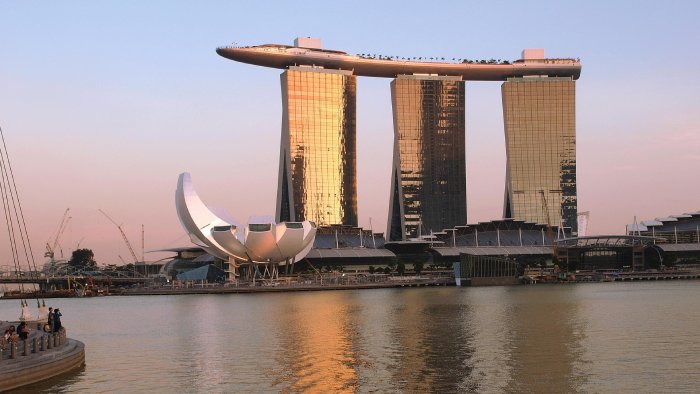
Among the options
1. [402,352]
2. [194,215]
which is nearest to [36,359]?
[402,352]

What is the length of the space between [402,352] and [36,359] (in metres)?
17.3

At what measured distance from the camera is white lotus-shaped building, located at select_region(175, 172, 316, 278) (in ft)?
484

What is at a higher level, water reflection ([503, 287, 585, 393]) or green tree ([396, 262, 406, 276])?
green tree ([396, 262, 406, 276])

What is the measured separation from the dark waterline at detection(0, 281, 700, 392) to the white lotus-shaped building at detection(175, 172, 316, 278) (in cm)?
6935

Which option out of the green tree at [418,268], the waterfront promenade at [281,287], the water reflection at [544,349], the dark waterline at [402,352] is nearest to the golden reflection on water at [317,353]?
the dark waterline at [402,352]

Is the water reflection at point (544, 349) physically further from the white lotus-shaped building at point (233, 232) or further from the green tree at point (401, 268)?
the green tree at point (401, 268)

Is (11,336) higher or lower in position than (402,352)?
higher

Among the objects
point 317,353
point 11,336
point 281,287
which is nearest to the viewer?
point 11,336

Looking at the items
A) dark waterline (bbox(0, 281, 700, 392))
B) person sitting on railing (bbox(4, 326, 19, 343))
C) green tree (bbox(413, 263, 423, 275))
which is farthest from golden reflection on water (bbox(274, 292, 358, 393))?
green tree (bbox(413, 263, 423, 275))

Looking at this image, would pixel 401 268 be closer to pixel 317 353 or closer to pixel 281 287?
pixel 281 287

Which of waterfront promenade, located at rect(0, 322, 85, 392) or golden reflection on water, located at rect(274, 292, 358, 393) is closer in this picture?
waterfront promenade, located at rect(0, 322, 85, 392)

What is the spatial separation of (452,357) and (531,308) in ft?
124

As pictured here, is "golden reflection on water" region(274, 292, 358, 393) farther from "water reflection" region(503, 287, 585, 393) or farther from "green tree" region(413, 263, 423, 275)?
"green tree" region(413, 263, 423, 275)

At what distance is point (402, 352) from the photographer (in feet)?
148
